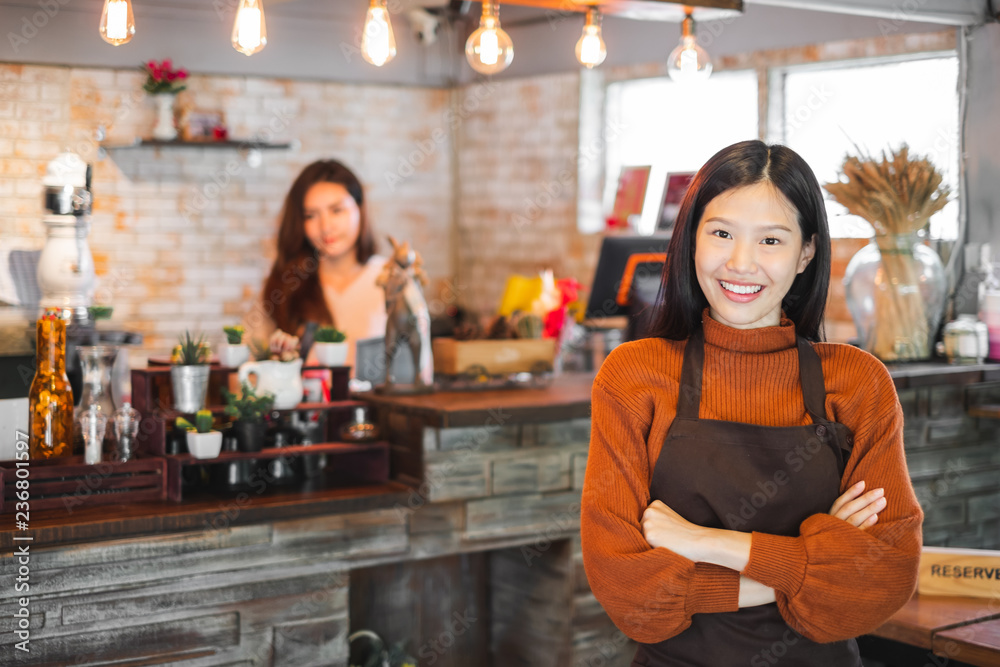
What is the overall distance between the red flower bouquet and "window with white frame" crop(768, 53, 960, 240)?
11.1 feet

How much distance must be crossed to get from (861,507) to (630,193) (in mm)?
4366

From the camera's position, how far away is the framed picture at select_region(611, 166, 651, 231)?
5.87m

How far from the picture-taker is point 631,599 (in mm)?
1682

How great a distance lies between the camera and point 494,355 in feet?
10.9

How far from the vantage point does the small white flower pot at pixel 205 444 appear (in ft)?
8.48

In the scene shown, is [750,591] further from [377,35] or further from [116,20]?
[116,20]

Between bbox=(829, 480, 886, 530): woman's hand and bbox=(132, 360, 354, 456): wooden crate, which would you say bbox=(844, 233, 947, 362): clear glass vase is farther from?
bbox=(829, 480, 886, 530): woman's hand

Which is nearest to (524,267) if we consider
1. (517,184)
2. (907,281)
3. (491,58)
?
(517,184)

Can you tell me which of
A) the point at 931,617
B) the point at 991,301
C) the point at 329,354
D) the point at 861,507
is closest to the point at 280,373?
the point at 329,354

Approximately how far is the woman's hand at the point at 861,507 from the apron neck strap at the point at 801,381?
14cm

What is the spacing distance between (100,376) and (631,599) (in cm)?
156

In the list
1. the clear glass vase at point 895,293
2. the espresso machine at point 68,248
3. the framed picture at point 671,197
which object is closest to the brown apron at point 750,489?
the espresso machine at point 68,248

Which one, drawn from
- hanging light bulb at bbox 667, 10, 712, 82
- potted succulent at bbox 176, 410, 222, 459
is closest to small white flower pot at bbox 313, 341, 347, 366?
potted succulent at bbox 176, 410, 222, 459

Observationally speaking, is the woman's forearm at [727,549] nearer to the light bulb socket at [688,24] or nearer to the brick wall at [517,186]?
the light bulb socket at [688,24]
